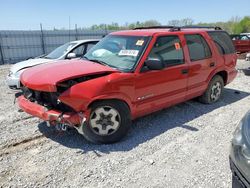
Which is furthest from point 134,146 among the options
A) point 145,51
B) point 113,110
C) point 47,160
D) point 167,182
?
point 145,51

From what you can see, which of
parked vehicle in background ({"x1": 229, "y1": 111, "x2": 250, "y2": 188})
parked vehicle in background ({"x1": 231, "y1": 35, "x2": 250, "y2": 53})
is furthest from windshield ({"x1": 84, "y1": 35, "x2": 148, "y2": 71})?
parked vehicle in background ({"x1": 231, "y1": 35, "x2": 250, "y2": 53})

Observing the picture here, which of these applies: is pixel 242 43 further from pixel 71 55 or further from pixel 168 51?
pixel 168 51

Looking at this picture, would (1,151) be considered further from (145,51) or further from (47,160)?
(145,51)

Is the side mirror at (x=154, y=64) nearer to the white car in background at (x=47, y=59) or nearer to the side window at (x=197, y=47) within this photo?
the side window at (x=197, y=47)

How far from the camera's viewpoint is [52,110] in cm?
348

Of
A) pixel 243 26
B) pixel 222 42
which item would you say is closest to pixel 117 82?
pixel 222 42

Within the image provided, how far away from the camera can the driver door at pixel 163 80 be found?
3930mm

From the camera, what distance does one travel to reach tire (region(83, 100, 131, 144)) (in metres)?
3.53

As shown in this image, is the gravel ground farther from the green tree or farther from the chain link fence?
the green tree

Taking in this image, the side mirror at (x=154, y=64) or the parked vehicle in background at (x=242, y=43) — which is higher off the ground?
the side mirror at (x=154, y=64)

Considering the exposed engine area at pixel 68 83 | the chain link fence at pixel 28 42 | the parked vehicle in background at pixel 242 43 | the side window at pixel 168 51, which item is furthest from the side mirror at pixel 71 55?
the parked vehicle in background at pixel 242 43

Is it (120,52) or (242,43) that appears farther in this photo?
(242,43)

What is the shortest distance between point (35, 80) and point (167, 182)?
92.0 inches

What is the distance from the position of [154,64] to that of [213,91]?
2.53 metres
